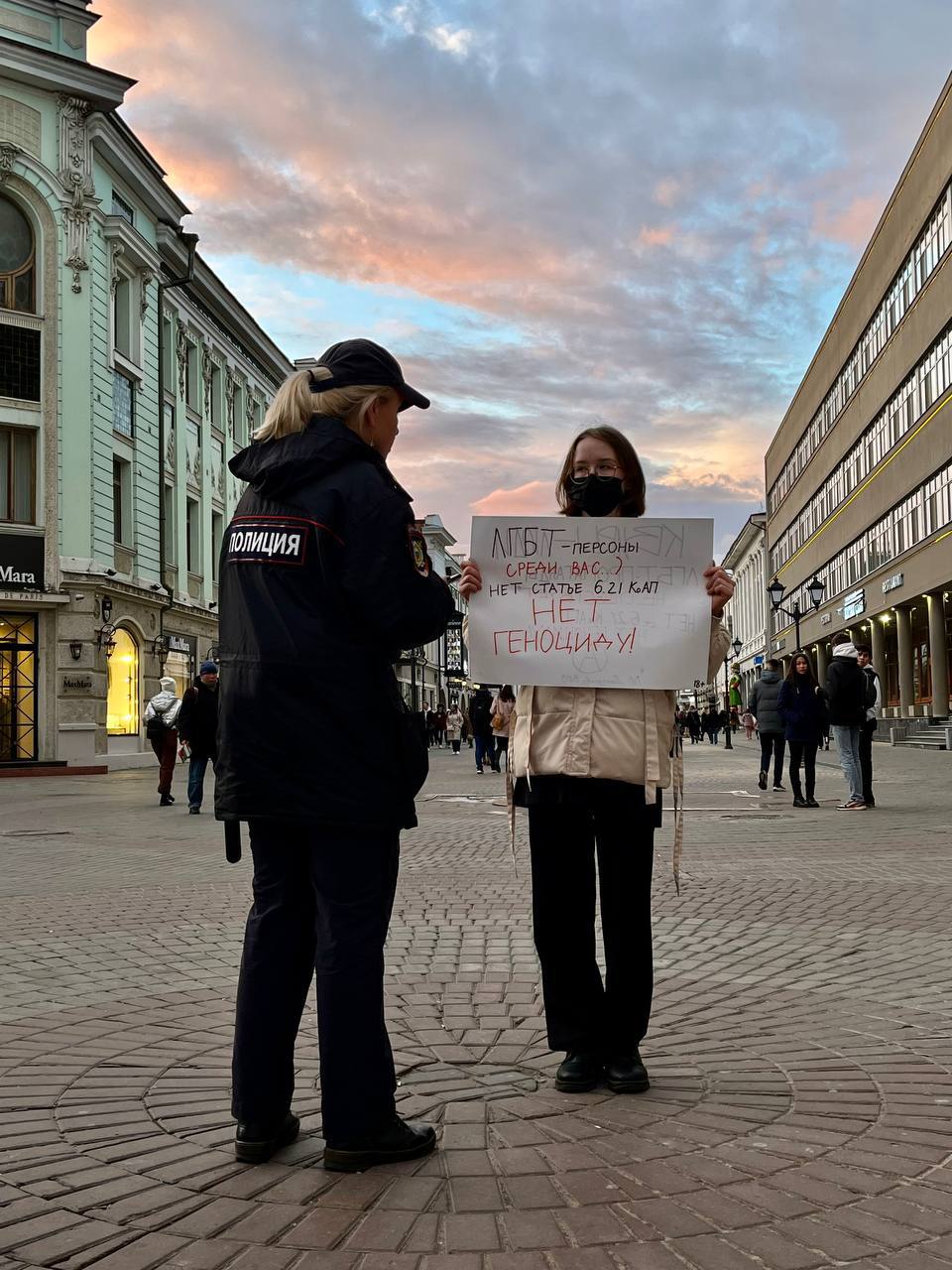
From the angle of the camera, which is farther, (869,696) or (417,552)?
(869,696)

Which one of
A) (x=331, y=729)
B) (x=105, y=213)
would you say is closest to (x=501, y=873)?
(x=331, y=729)

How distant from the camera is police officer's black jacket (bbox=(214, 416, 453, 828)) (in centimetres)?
319

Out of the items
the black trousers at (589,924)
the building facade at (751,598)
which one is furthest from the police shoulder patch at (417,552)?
the building facade at (751,598)

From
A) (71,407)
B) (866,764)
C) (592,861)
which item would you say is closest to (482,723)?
(866,764)

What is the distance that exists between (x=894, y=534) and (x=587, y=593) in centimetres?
4300

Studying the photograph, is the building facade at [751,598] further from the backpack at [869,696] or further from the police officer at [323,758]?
the police officer at [323,758]

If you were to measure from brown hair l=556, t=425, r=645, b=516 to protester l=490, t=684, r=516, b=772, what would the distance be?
75 centimetres

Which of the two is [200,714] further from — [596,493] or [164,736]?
[596,493]

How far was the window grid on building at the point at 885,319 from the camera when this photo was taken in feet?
120


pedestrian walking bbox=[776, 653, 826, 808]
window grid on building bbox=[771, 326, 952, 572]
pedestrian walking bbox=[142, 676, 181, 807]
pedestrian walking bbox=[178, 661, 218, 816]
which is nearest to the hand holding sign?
pedestrian walking bbox=[178, 661, 218, 816]

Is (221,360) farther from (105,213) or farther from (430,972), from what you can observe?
(430,972)

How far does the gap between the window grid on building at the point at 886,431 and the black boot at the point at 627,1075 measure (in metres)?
35.6

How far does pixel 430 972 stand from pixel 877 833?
764 centimetres

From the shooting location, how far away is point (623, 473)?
4.23 meters
